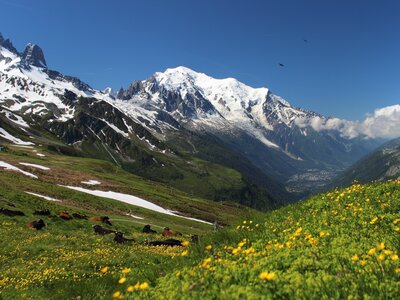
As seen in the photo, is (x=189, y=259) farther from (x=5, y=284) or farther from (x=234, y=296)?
(x=5, y=284)

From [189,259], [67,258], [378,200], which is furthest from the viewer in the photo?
[67,258]

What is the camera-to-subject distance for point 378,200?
46.2 feet

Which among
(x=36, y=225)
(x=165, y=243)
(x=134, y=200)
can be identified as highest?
(x=165, y=243)

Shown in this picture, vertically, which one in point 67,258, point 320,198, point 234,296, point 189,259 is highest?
point 320,198

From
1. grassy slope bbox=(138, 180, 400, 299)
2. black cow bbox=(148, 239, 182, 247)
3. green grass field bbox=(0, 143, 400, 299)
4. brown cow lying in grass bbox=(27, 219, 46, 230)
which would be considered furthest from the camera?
brown cow lying in grass bbox=(27, 219, 46, 230)

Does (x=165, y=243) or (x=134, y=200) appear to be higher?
(x=165, y=243)

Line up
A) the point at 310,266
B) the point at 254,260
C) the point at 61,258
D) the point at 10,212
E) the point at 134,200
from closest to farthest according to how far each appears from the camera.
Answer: the point at 310,266, the point at 254,260, the point at 61,258, the point at 10,212, the point at 134,200

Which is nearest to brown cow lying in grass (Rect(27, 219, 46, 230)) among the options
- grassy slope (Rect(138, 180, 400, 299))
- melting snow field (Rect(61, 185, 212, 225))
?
grassy slope (Rect(138, 180, 400, 299))

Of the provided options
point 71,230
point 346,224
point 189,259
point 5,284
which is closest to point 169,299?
point 189,259

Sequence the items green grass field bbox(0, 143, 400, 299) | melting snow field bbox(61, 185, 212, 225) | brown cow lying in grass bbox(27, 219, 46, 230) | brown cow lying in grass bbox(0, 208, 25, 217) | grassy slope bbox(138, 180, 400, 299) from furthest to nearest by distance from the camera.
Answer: melting snow field bbox(61, 185, 212, 225), brown cow lying in grass bbox(0, 208, 25, 217), brown cow lying in grass bbox(27, 219, 46, 230), green grass field bbox(0, 143, 400, 299), grassy slope bbox(138, 180, 400, 299)

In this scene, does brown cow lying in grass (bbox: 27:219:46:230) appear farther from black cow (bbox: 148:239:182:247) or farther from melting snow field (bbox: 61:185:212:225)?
melting snow field (bbox: 61:185:212:225)

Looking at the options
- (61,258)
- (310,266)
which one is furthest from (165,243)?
(310,266)

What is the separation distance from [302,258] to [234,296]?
2.44 m

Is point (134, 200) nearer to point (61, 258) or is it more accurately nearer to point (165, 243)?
point (165, 243)
